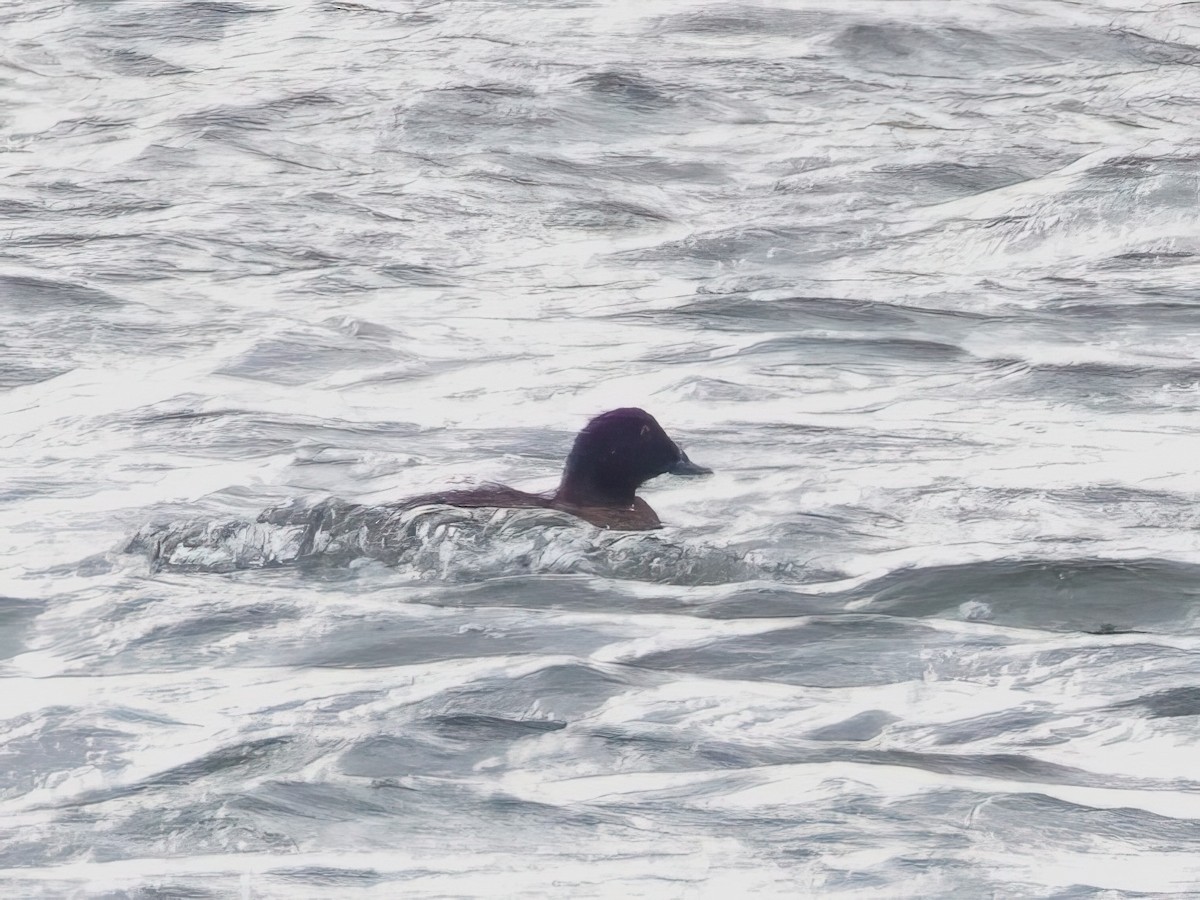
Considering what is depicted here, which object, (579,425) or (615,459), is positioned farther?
(579,425)

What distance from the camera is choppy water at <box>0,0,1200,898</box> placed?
5.16 m

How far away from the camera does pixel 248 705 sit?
5.92 metres

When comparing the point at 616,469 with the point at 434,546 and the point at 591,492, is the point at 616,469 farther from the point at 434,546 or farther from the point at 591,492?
the point at 434,546

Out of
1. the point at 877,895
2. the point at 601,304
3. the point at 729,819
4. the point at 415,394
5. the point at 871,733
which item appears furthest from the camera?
the point at 601,304

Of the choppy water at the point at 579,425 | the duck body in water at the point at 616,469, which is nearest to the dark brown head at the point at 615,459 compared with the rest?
the duck body in water at the point at 616,469

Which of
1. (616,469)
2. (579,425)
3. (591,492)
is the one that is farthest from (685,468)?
(579,425)

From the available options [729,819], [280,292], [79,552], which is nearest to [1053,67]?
[280,292]

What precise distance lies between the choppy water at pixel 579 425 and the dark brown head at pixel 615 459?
33 cm

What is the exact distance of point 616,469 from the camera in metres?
7.72

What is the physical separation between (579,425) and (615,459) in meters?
1.36

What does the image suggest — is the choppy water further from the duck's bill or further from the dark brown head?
the dark brown head

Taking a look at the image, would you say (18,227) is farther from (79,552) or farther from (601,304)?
(79,552)

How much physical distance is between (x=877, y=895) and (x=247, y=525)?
3.28 metres

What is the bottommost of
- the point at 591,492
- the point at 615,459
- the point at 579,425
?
the point at 579,425
